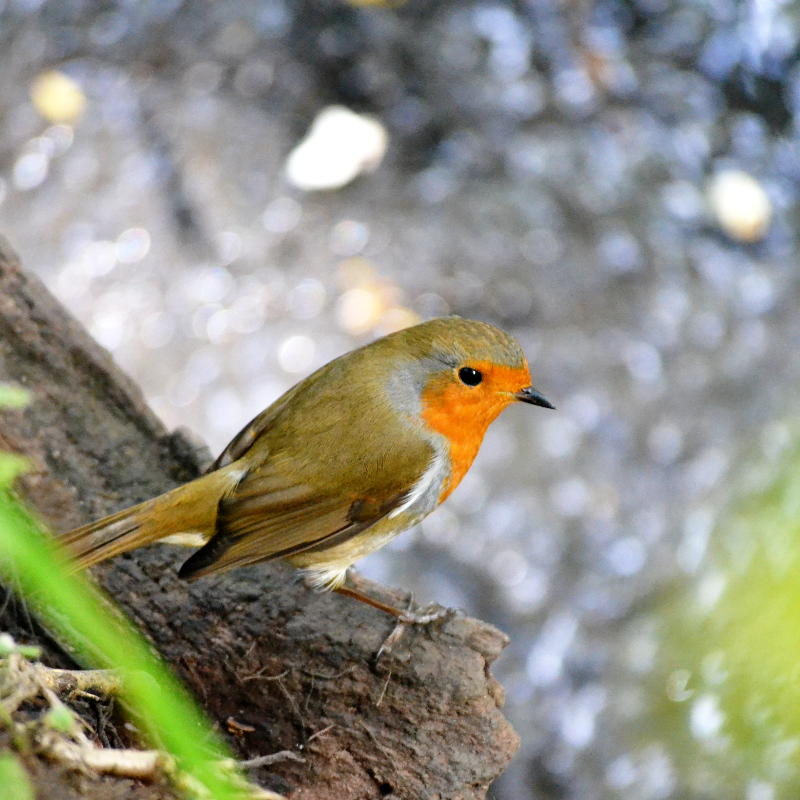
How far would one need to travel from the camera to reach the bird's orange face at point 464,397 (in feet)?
9.47

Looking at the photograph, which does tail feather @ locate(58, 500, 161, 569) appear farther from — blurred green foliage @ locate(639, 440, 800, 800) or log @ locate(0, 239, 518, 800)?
blurred green foliage @ locate(639, 440, 800, 800)

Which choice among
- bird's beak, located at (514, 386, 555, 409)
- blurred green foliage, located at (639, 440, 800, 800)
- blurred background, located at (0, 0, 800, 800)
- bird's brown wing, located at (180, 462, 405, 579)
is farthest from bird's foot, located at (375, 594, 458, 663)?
blurred green foliage, located at (639, 440, 800, 800)

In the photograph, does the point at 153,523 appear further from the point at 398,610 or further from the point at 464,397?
the point at 464,397

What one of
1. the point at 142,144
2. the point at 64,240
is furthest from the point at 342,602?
the point at 142,144

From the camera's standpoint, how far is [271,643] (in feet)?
8.15

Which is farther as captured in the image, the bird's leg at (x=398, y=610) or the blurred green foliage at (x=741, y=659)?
the blurred green foliage at (x=741, y=659)

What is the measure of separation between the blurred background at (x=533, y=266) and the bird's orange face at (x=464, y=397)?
1419 millimetres

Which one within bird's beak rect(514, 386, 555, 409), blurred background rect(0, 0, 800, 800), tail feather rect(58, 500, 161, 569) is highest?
blurred background rect(0, 0, 800, 800)

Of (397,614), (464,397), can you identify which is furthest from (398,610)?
(464,397)

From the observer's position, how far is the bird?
2.59m

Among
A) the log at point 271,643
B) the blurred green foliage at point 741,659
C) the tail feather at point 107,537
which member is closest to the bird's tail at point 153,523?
the tail feather at point 107,537

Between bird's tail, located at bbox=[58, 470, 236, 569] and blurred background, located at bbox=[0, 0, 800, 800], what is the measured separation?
172 cm

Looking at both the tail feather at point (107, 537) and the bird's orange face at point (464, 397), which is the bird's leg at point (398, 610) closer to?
the bird's orange face at point (464, 397)

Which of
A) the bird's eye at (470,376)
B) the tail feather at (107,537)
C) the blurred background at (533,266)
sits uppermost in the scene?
the blurred background at (533,266)
